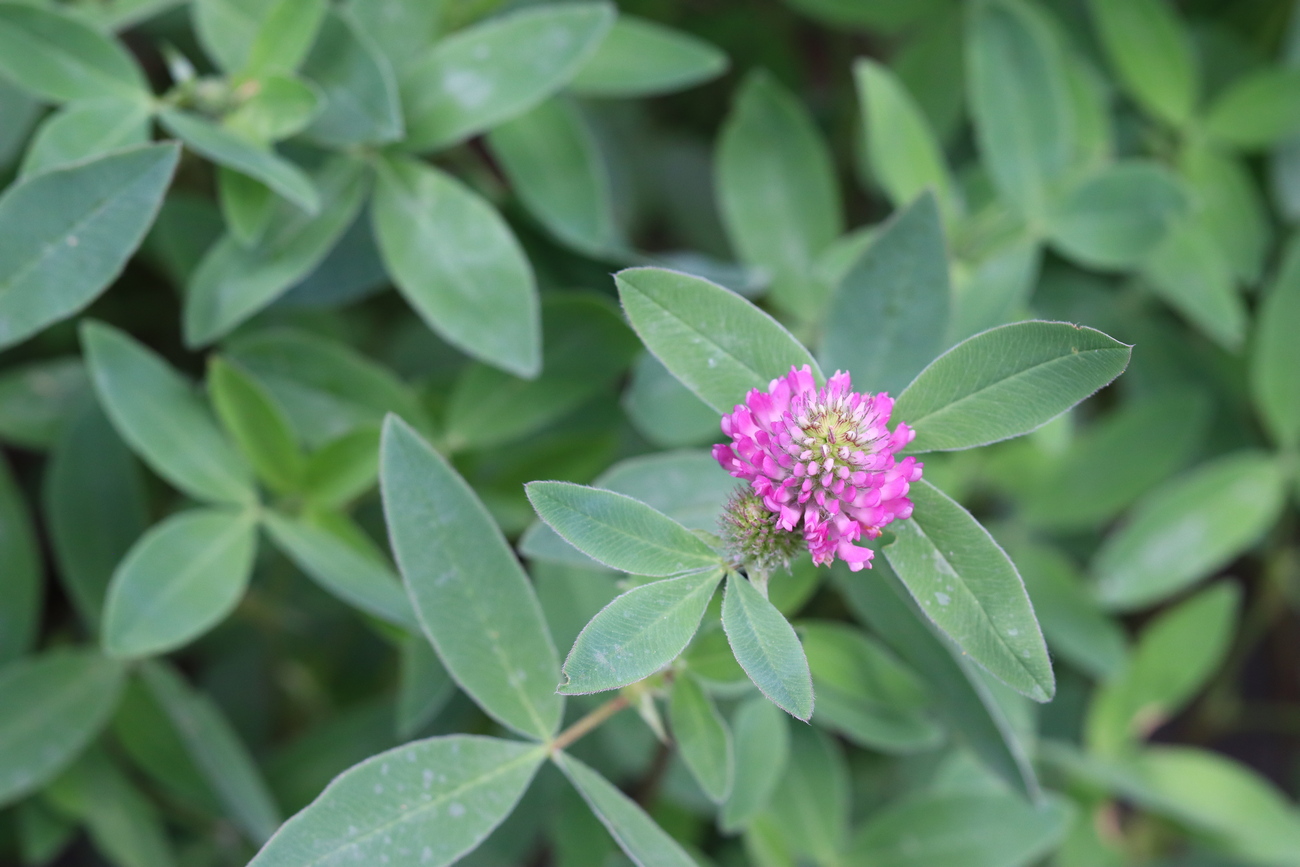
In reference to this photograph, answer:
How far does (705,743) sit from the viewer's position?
946mm

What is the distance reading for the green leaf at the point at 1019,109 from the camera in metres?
1.45

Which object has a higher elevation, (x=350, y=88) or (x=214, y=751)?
(x=350, y=88)

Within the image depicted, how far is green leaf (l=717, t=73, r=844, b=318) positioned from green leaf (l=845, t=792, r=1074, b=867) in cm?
67

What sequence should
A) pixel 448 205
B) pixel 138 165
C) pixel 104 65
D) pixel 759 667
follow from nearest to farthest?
pixel 759 667, pixel 138 165, pixel 104 65, pixel 448 205

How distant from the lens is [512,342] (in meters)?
1.22

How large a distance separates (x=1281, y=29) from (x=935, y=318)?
1292mm

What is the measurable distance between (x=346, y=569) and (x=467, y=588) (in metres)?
0.25

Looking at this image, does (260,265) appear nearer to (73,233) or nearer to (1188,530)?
(73,233)

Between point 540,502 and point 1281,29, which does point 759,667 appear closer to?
point 540,502

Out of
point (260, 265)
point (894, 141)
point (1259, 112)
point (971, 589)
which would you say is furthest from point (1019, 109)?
point (260, 265)

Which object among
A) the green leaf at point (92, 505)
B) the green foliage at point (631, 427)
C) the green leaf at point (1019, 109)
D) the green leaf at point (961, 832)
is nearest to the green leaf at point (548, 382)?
the green foliage at point (631, 427)

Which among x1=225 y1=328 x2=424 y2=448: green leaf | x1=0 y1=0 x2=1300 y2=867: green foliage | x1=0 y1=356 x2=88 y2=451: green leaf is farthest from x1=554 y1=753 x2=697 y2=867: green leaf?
x1=0 y1=356 x2=88 y2=451: green leaf

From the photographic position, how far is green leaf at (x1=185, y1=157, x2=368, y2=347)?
121 centimetres

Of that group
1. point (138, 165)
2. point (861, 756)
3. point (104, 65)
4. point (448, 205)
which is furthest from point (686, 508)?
Answer: point (861, 756)
